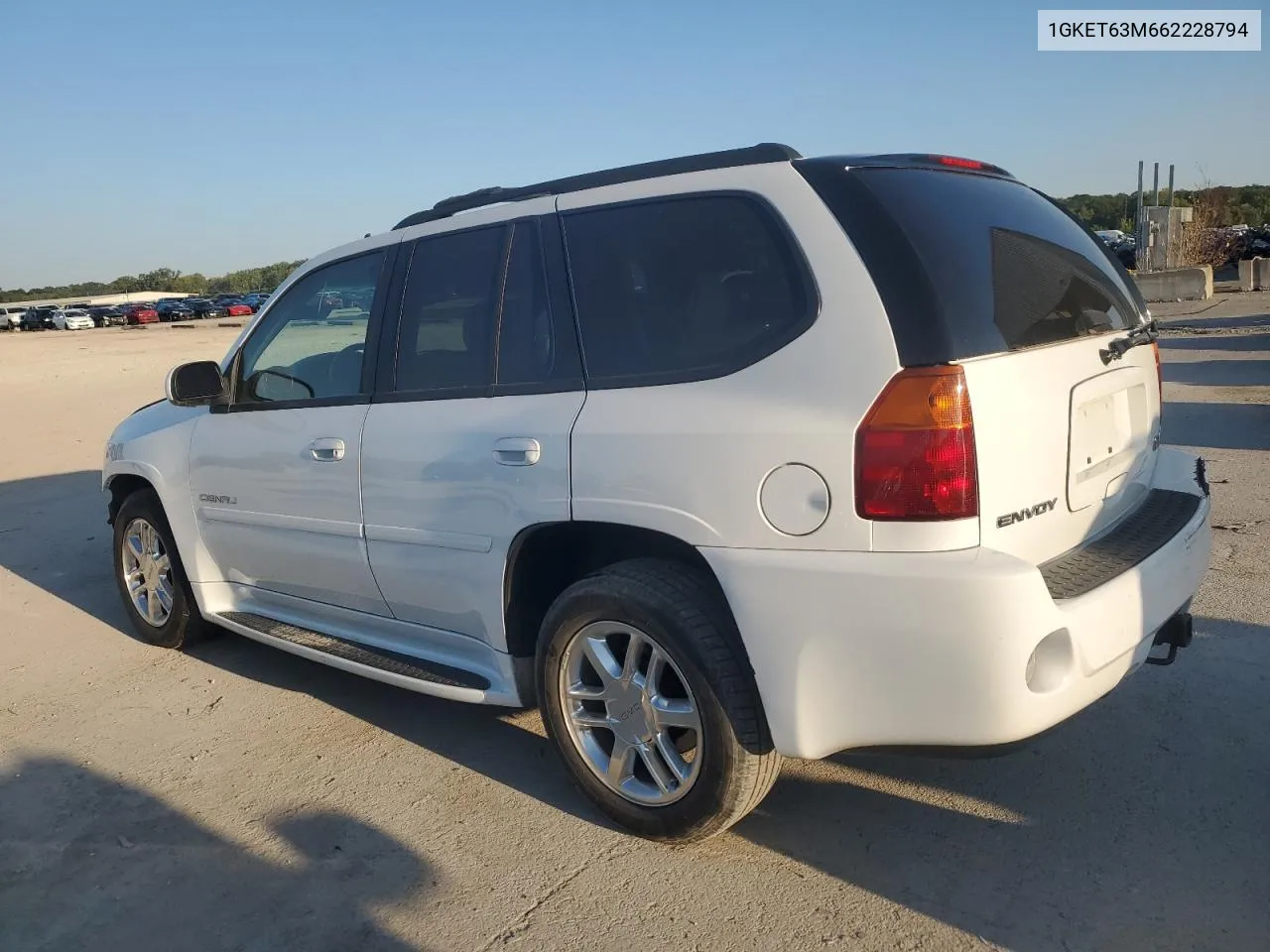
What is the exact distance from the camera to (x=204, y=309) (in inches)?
2817

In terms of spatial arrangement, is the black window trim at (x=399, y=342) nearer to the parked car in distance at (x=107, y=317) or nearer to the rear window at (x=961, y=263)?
the rear window at (x=961, y=263)

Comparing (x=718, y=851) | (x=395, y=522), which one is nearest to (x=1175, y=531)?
(x=718, y=851)

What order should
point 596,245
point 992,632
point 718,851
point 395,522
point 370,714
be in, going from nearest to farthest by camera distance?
point 992,632 → point 718,851 → point 596,245 → point 395,522 → point 370,714

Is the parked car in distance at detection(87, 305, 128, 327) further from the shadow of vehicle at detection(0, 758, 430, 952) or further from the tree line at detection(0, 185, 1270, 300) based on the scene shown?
the shadow of vehicle at detection(0, 758, 430, 952)

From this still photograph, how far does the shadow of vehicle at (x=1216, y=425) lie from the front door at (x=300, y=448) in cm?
623

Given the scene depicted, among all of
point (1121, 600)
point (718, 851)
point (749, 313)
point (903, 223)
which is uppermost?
point (903, 223)

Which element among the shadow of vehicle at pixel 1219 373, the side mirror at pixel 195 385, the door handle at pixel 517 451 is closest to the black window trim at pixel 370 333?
the side mirror at pixel 195 385

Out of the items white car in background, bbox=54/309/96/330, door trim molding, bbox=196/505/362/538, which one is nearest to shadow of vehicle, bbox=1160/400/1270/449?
door trim molding, bbox=196/505/362/538

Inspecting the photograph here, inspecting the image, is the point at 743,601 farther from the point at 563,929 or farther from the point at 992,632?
the point at 563,929

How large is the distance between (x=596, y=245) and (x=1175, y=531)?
6.41ft

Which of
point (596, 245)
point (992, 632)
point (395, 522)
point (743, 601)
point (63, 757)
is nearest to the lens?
point (992, 632)

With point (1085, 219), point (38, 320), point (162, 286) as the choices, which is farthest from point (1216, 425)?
point (162, 286)

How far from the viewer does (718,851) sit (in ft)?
10.2

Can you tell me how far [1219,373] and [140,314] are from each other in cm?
6642
